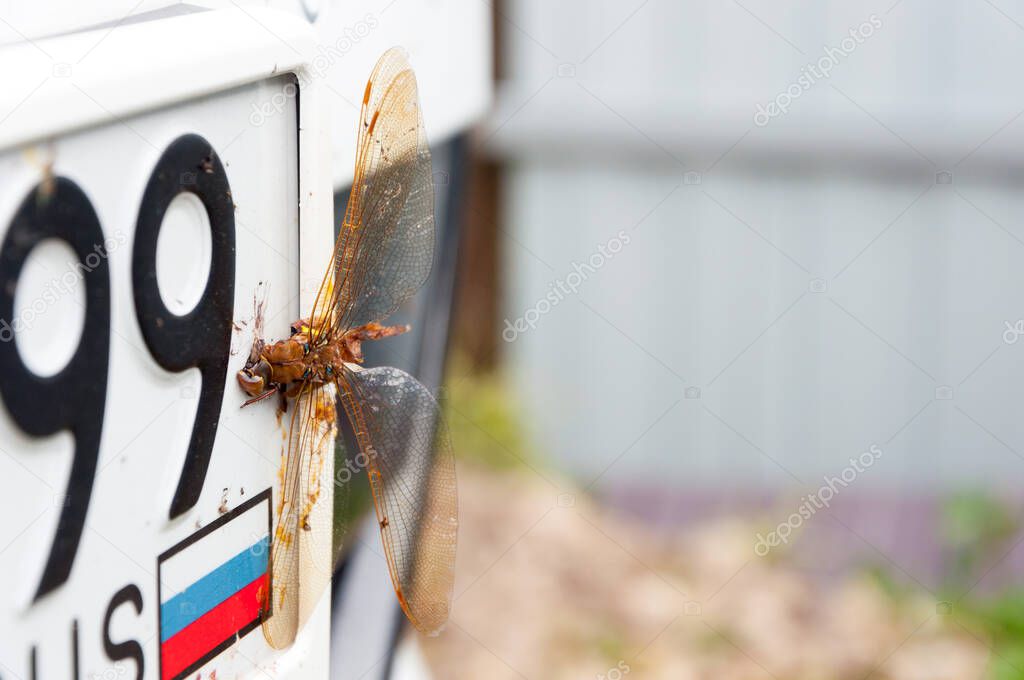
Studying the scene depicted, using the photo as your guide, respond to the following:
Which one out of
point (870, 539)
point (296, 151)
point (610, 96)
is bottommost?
→ point (870, 539)

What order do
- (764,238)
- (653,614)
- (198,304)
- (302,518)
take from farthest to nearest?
(764,238)
(653,614)
(302,518)
(198,304)

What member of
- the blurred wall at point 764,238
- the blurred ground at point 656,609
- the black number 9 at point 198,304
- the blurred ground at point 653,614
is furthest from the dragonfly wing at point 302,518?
the blurred wall at point 764,238

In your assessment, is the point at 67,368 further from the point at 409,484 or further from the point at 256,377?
the point at 409,484

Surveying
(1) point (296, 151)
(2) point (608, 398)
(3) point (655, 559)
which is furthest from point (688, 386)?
(1) point (296, 151)

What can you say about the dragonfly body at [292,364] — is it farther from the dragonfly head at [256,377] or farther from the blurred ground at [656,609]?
the blurred ground at [656,609]

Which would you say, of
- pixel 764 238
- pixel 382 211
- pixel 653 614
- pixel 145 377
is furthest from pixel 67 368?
pixel 764 238

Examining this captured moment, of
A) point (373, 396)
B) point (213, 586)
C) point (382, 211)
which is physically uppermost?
point (382, 211)

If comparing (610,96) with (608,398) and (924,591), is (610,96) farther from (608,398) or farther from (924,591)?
(924,591)
